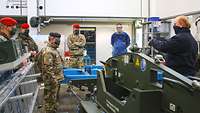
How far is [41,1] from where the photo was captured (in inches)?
430

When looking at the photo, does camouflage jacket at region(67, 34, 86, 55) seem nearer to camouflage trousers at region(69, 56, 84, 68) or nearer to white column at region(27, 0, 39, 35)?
camouflage trousers at region(69, 56, 84, 68)

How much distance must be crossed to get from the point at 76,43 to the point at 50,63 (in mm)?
3794

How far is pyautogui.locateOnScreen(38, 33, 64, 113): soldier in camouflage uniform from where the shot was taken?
18.4 ft

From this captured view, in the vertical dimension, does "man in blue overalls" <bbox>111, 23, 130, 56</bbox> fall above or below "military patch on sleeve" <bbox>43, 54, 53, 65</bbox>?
above

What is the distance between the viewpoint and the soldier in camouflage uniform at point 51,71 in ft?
18.4

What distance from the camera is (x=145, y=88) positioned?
3.30m

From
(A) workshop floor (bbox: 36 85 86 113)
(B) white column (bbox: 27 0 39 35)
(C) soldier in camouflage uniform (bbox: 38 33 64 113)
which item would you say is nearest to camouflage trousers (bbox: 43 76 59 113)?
(C) soldier in camouflage uniform (bbox: 38 33 64 113)

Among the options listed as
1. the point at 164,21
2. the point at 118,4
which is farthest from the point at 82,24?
the point at 164,21

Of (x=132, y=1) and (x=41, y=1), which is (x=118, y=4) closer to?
(x=132, y=1)

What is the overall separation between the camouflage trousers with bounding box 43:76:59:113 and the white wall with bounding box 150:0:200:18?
4.43 meters

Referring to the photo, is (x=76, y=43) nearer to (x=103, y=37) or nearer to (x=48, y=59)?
(x=103, y=37)

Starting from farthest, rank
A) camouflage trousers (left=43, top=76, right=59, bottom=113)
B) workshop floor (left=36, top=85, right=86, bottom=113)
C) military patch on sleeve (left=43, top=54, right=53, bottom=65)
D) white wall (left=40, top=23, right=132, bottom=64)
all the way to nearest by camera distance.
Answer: white wall (left=40, top=23, right=132, bottom=64) < workshop floor (left=36, top=85, right=86, bottom=113) < camouflage trousers (left=43, top=76, right=59, bottom=113) < military patch on sleeve (left=43, top=54, right=53, bottom=65)

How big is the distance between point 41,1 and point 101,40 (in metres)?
2.69

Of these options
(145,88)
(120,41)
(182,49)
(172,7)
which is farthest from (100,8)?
(145,88)
